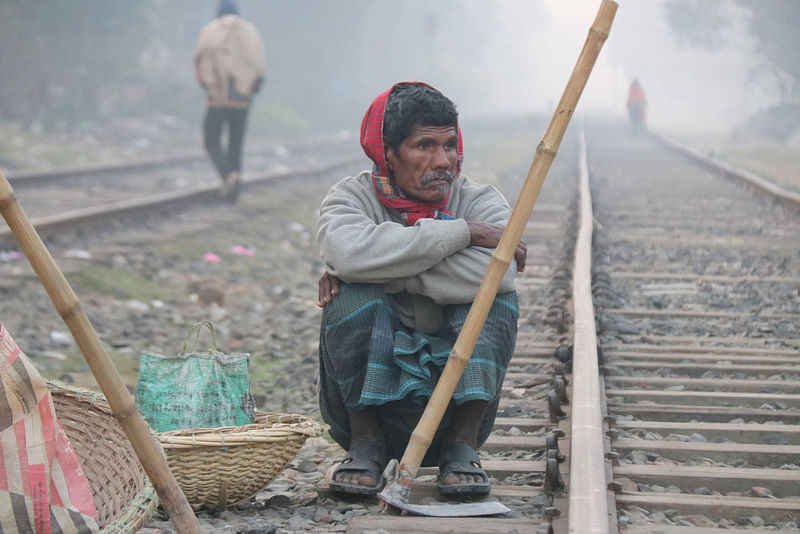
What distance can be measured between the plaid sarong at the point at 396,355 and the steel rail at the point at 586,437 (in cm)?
32

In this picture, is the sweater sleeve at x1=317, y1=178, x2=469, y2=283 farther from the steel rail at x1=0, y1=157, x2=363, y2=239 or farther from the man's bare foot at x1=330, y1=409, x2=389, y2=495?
the steel rail at x1=0, y1=157, x2=363, y2=239

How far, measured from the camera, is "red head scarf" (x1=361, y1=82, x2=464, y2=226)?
9.93 feet

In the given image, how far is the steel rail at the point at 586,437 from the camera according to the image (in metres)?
2.39

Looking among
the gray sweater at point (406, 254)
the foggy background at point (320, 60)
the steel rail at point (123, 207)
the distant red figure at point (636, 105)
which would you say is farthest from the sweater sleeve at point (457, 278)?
the distant red figure at point (636, 105)

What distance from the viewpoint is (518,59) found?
9894 cm

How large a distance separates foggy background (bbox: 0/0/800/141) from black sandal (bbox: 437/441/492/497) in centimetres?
144

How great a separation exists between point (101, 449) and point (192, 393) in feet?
1.77

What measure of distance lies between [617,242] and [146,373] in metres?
5.56

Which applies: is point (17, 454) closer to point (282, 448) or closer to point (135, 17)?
point (282, 448)

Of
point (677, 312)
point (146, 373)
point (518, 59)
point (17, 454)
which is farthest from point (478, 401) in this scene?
point (518, 59)

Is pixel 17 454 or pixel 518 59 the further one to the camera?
pixel 518 59

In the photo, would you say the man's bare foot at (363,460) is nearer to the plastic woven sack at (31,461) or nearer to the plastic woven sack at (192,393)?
the plastic woven sack at (192,393)

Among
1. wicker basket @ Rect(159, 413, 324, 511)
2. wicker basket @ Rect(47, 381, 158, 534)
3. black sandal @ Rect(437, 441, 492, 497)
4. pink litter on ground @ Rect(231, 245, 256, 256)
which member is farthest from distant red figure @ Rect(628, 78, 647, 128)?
wicker basket @ Rect(47, 381, 158, 534)

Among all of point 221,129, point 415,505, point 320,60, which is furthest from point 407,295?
point 320,60
